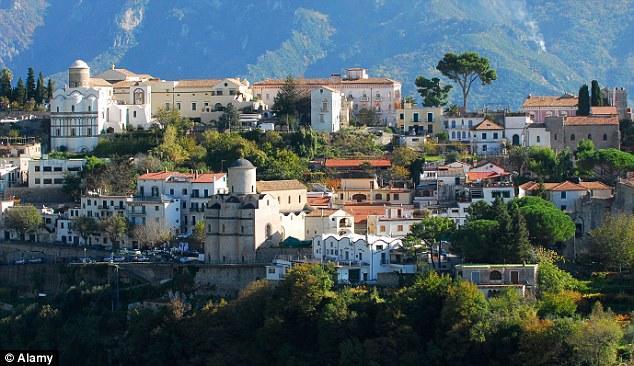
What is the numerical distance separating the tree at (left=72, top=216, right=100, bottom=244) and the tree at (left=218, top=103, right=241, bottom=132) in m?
11.0

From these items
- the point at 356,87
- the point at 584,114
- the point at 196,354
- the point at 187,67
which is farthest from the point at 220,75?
the point at 196,354

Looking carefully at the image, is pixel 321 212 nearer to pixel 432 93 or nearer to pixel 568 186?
pixel 568 186

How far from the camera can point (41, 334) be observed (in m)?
61.0

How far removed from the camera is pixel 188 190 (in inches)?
2662

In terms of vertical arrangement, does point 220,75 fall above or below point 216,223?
above

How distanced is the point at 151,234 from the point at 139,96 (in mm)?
14351

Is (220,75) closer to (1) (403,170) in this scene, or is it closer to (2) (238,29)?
(2) (238,29)

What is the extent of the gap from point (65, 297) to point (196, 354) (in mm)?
7657

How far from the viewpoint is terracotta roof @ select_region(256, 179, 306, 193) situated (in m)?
65.2

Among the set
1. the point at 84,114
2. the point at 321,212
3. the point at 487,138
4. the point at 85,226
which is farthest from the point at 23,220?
the point at 487,138

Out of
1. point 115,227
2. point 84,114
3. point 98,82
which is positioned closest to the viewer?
point 115,227

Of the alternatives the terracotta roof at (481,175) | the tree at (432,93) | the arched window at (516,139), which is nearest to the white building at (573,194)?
the terracotta roof at (481,175)

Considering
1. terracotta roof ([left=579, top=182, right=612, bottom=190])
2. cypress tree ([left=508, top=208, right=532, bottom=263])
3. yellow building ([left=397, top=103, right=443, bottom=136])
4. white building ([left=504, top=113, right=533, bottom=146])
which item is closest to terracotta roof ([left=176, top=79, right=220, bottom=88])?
yellow building ([left=397, top=103, right=443, bottom=136])

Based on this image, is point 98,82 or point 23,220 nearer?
point 23,220
